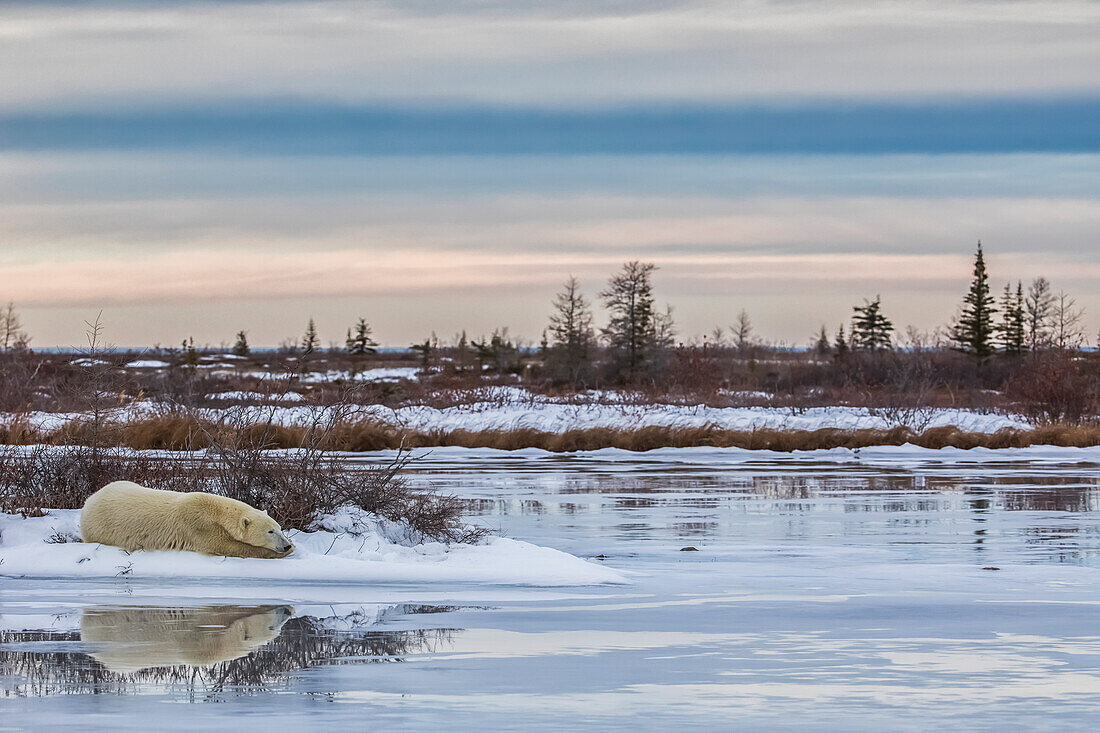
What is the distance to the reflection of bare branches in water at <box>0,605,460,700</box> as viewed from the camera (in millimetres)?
7000

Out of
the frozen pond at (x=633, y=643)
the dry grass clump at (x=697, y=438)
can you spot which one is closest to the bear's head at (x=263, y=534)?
the frozen pond at (x=633, y=643)

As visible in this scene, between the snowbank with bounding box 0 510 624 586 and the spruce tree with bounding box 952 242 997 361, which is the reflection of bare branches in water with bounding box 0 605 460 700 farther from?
the spruce tree with bounding box 952 242 997 361

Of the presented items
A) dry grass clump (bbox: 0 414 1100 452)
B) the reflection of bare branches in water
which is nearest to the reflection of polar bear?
the reflection of bare branches in water

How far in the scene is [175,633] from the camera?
8484 millimetres

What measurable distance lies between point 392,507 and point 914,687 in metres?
7.00

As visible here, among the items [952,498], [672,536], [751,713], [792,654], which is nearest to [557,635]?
[792,654]

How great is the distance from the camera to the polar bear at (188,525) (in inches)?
448

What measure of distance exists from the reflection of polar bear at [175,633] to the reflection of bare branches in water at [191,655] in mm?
12

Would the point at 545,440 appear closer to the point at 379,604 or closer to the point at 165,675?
the point at 379,604

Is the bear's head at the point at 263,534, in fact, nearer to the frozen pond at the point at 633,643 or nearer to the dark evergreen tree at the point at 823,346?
the frozen pond at the point at 633,643

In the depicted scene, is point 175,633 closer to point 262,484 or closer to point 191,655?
point 191,655

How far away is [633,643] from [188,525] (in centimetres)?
480

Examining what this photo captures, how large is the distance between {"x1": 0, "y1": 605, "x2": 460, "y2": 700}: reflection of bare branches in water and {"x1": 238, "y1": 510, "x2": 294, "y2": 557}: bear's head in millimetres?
2081

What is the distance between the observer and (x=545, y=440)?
102 ft
